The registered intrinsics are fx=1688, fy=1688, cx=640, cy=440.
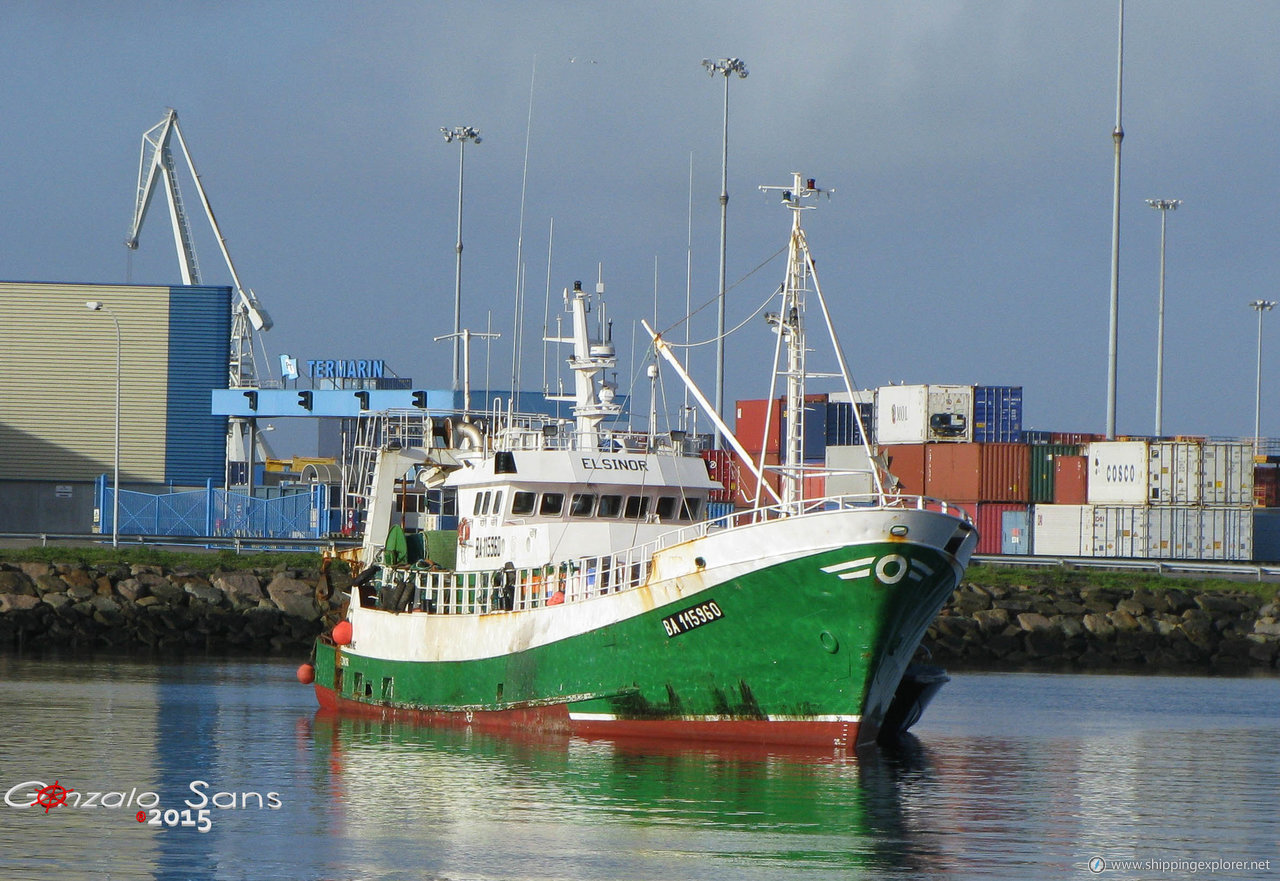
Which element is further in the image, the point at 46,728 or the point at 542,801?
the point at 46,728

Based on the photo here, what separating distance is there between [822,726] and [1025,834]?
5.66m

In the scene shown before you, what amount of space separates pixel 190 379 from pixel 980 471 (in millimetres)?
38770

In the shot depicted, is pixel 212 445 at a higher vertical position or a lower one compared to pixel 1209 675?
higher

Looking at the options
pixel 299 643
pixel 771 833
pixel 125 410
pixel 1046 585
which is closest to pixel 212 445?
pixel 125 410

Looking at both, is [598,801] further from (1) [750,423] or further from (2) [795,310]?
(1) [750,423]

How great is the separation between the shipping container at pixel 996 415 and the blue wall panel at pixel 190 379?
120 ft

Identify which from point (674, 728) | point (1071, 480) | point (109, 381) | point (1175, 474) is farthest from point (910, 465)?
point (674, 728)

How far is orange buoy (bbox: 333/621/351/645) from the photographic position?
3484cm

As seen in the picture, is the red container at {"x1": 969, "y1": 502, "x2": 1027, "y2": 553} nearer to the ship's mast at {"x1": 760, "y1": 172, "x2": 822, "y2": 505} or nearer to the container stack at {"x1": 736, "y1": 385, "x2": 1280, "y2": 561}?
the container stack at {"x1": 736, "y1": 385, "x2": 1280, "y2": 561}

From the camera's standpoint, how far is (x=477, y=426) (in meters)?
34.5

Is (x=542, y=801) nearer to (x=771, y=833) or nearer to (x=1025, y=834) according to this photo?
(x=771, y=833)

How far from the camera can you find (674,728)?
27078 millimetres

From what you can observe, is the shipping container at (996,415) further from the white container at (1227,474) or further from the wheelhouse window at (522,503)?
the wheelhouse window at (522,503)

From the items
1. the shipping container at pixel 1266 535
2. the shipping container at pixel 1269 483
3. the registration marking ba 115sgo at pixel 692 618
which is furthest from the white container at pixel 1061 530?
the registration marking ba 115sgo at pixel 692 618
